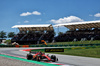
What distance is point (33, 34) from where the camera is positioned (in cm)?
7150

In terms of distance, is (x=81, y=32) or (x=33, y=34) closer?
(x=81, y=32)

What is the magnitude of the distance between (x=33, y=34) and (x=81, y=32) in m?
21.6

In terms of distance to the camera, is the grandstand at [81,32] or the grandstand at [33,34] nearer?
the grandstand at [81,32]

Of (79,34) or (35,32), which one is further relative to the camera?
(35,32)

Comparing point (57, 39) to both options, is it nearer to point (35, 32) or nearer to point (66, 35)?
point (66, 35)

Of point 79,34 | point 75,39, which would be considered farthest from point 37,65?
point 79,34

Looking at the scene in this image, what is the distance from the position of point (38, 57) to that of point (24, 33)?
61.3 metres

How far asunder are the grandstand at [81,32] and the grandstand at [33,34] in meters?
5.88

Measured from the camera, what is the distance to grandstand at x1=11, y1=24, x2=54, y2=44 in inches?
2643

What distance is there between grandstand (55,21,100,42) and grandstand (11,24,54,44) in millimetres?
5879

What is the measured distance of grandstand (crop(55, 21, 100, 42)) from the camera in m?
58.0

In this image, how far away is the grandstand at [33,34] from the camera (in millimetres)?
67125

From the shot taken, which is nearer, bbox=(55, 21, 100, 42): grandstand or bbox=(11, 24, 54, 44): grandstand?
bbox=(55, 21, 100, 42): grandstand

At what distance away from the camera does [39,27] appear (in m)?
70.2
